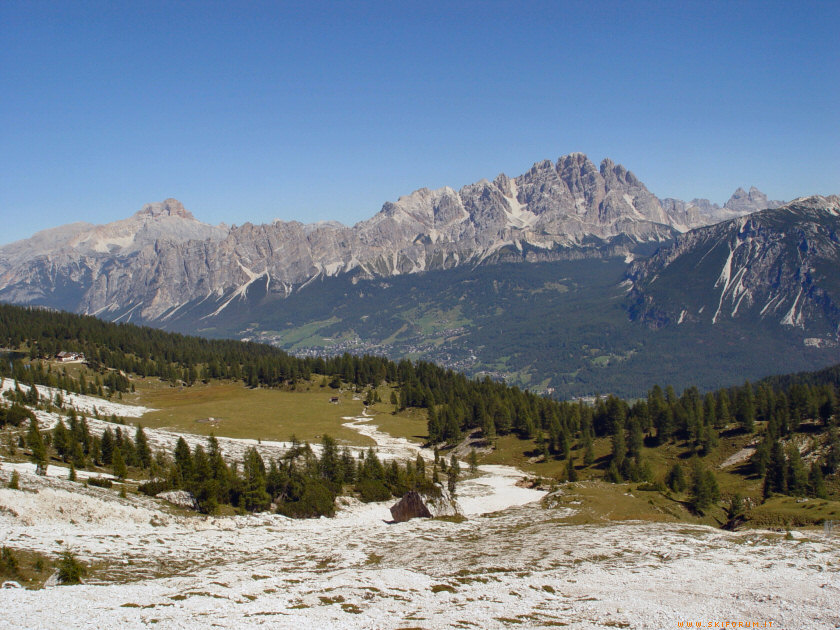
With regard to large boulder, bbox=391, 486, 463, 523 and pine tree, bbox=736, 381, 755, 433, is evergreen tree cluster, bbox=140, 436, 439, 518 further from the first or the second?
pine tree, bbox=736, 381, 755, 433

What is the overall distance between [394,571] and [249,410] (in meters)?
119

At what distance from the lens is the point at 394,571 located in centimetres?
4359

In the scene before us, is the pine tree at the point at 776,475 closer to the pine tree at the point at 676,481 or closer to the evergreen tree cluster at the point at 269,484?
the pine tree at the point at 676,481

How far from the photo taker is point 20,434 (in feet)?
258

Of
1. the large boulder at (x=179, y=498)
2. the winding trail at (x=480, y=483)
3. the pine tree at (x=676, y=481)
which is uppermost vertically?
the large boulder at (x=179, y=498)

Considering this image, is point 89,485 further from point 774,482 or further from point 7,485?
point 774,482

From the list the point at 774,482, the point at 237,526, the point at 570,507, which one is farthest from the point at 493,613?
the point at 774,482

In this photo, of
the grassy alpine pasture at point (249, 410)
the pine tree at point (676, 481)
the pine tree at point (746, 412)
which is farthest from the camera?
the grassy alpine pasture at point (249, 410)

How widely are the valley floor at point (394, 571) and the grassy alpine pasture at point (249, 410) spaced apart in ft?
218

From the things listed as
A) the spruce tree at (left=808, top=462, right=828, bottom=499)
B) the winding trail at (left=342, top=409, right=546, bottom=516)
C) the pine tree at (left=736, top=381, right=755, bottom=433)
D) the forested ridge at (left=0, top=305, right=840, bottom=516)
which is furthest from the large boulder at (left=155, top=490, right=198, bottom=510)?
the pine tree at (left=736, top=381, right=755, bottom=433)

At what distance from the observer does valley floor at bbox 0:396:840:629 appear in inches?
1303

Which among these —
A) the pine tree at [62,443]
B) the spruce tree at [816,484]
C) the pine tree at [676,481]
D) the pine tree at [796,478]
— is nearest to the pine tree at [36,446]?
the pine tree at [62,443]

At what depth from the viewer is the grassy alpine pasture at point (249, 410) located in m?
131

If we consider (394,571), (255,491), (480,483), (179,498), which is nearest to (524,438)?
(480,483)
